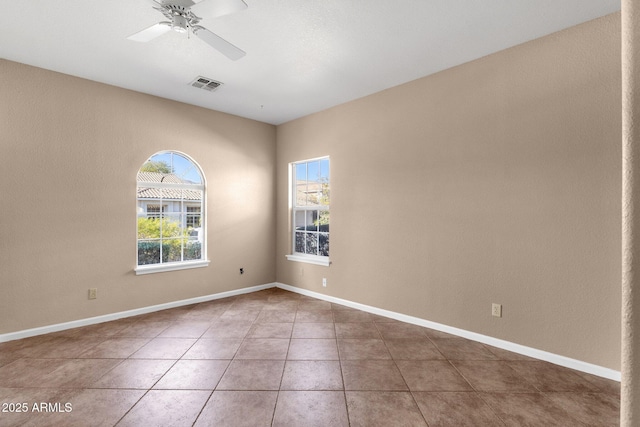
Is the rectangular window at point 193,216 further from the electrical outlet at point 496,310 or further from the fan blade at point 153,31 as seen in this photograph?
the electrical outlet at point 496,310

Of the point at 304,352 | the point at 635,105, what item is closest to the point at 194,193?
the point at 304,352

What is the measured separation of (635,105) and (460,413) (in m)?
2.09

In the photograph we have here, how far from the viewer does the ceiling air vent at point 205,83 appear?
11.3 ft

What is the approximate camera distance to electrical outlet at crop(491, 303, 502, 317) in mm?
2824

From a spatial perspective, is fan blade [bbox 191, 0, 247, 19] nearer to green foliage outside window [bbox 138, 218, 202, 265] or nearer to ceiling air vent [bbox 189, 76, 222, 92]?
ceiling air vent [bbox 189, 76, 222, 92]

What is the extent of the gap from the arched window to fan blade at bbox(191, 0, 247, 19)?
255 cm

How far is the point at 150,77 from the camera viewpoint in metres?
3.42

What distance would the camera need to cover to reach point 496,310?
285 centimetres

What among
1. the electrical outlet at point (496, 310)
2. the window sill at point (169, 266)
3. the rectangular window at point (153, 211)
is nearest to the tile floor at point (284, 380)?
the electrical outlet at point (496, 310)

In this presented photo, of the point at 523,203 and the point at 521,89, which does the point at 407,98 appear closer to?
the point at 521,89

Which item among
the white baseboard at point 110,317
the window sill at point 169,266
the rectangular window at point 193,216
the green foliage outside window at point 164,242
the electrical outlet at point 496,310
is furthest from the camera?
the rectangular window at point 193,216

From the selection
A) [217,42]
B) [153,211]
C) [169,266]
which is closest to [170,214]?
[153,211]

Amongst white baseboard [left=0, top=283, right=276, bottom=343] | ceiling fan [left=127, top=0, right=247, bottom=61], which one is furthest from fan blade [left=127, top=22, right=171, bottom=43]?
white baseboard [left=0, top=283, right=276, bottom=343]

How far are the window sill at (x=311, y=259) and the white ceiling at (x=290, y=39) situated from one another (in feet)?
7.77
